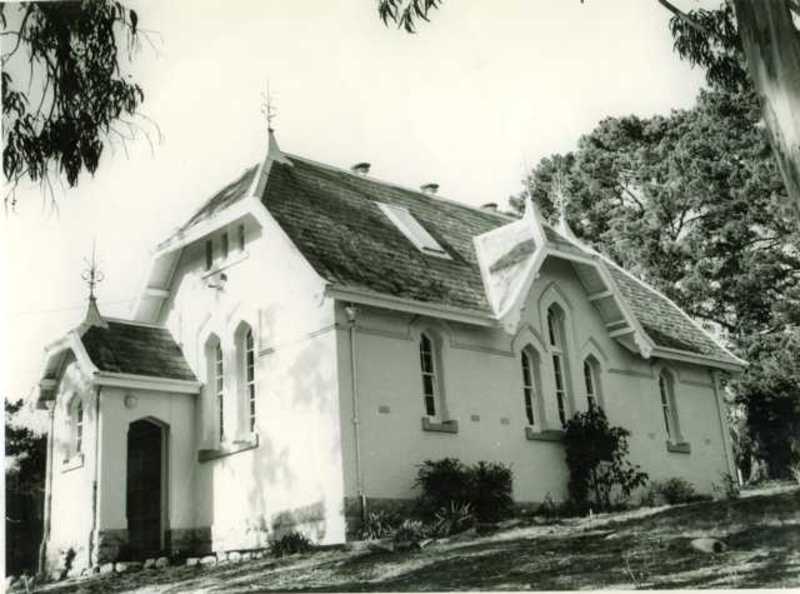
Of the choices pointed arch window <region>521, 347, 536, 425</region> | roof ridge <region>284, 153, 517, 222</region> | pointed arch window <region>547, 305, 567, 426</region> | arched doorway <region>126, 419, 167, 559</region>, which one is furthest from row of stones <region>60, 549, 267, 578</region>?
roof ridge <region>284, 153, 517, 222</region>

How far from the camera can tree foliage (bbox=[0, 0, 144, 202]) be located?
39.7 feet

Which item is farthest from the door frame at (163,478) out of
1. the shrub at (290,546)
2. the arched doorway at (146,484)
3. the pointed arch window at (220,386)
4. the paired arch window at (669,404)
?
the paired arch window at (669,404)

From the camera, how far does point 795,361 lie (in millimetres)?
13656

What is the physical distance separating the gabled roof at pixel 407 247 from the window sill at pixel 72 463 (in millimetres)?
4022

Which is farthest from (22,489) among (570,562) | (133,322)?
(570,562)

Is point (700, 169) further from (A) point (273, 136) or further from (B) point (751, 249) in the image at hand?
(A) point (273, 136)

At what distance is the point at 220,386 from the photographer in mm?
16719

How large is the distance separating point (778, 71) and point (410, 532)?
7576 millimetres

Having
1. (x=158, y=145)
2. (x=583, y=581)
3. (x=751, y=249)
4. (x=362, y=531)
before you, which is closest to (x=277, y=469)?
(x=362, y=531)

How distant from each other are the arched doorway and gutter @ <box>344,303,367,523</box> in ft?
12.0

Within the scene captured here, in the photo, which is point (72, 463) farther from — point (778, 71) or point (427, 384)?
point (778, 71)

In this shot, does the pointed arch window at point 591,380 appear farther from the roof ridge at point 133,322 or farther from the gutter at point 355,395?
the roof ridge at point 133,322

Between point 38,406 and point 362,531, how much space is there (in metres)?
5.66

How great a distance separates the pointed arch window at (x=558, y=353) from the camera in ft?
58.8
